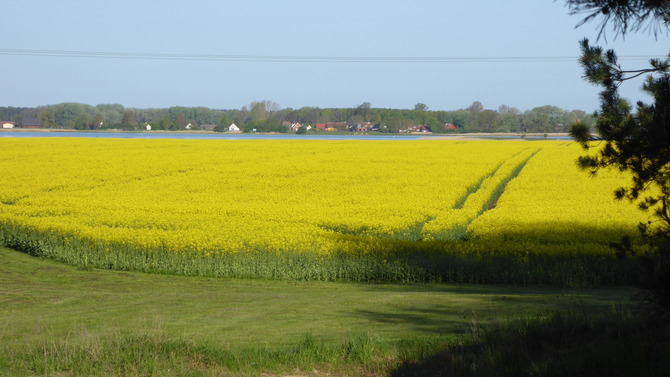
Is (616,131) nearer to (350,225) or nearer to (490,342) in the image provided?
(490,342)

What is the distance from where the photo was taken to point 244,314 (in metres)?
10.7

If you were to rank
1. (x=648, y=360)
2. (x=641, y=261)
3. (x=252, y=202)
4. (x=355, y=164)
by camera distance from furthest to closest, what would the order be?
(x=355, y=164)
(x=252, y=202)
(x=648, y=360)
(x=641, y=261)

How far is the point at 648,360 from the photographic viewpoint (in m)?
5.77

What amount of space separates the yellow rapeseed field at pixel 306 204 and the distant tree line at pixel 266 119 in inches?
3095

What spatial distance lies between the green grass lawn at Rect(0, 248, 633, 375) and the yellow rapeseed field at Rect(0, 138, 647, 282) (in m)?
2.15

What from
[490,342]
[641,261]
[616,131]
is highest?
[616,131]

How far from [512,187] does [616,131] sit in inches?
945

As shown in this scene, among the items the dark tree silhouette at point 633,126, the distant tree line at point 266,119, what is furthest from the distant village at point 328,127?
the dark tree silhouette at point 633,126

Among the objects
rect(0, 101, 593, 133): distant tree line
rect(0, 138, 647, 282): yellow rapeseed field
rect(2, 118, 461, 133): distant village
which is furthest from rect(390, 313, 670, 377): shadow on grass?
rect(2, 118, 461, 133): distant village

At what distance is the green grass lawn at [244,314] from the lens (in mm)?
7848

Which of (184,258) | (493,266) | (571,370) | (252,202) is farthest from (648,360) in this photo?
(252,202)

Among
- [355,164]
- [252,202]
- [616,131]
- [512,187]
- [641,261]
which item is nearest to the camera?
[641,261]

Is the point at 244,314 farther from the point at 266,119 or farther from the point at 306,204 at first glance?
the point at 266,119

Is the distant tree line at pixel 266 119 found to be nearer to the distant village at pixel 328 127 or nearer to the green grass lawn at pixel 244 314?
the distant village at pixel 328 127
